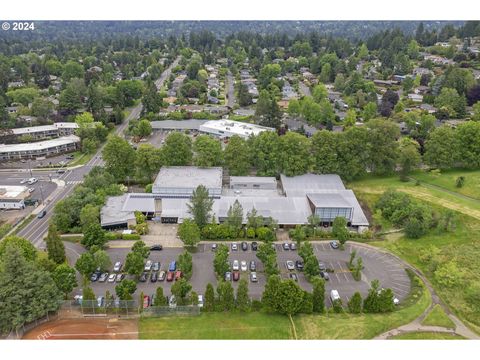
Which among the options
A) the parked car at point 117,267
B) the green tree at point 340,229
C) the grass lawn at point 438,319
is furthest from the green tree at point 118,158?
the grass lawn at point 438,319

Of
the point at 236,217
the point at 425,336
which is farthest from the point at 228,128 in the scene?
the point at 425,336

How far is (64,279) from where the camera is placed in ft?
130

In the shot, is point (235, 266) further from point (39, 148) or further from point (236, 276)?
point (39, 148)

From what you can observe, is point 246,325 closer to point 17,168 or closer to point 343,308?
point 343,308

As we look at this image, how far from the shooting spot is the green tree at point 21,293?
35.7 metres

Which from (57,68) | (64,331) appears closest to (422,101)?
(64,331)

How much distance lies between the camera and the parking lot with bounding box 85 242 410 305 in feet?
142

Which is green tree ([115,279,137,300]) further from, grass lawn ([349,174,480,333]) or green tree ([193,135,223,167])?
grass lawn ([349,174,480,333])

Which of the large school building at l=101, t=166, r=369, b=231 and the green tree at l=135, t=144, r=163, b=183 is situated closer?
the large school building at l=101, t=166, r=369, b=231

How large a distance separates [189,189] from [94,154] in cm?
3148

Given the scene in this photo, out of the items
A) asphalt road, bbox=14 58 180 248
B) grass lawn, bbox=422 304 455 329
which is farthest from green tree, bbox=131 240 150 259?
grass lawn, bbox=422 304 455 329

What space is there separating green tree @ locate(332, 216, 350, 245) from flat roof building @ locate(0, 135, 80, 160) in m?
57.7

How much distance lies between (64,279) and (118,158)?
95.8ft

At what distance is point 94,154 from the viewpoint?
8156 cm
